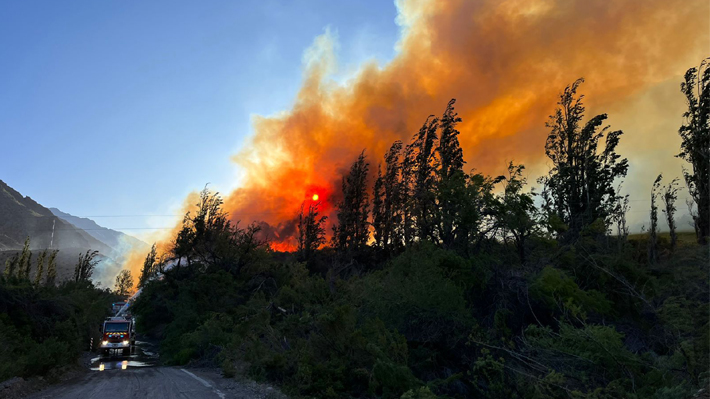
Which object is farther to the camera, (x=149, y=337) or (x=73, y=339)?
(x=149, y=337)

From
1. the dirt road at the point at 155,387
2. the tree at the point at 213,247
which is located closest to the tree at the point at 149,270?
the tree at the point at 213,247

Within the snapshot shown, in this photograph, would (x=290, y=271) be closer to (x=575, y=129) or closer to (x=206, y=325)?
(x=206, y=325)

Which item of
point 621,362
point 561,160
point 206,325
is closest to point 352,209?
point 561,160

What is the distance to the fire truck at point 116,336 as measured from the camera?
2695 cm

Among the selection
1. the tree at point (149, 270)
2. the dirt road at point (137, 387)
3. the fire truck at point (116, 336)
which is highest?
the tree at point (149, 270)

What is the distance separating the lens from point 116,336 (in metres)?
27.3

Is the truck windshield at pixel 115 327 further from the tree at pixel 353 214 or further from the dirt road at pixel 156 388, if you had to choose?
the tree at pixel 353 214

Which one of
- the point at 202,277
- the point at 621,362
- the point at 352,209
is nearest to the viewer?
the point at 621,362

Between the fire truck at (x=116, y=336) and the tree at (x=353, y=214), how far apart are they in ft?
92.0

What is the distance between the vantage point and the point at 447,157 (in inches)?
1576

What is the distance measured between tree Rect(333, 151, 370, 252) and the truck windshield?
28103 millimetres

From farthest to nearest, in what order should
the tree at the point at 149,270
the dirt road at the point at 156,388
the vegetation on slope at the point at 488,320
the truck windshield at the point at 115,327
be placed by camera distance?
the tree at the point at 149,270 < the truck windshield at the point at 115,327 < the dirt road at the point at 156,388 < the vegetation on slope at the point at 488,320

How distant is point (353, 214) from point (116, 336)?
106ft

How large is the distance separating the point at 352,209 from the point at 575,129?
3099 centimetres
